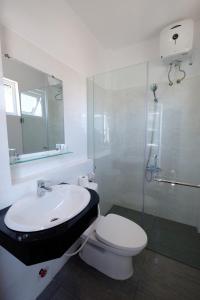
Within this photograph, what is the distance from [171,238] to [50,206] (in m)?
1.52

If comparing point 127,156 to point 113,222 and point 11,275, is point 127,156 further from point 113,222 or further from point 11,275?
point 11,275

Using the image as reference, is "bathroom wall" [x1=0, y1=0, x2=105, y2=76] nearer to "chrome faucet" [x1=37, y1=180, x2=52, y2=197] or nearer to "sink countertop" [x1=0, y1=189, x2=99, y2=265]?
"chrome faucet" [x1=37, y1=180, x2=52, y2=197]

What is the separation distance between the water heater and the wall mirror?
1288 mm

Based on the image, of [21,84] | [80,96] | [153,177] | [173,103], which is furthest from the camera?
[153,177]

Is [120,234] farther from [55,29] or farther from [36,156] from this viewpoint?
[55,29]

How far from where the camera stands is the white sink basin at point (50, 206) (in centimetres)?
82

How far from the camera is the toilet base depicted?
125cm

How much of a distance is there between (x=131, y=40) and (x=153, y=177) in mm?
1927

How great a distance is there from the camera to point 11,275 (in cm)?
95

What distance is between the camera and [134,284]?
1.24m

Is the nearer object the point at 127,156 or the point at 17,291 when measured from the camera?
the point at 17,291

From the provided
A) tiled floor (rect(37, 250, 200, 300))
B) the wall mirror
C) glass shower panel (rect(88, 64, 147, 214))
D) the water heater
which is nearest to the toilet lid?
tiled floor (rect(37, 250, 200, 300))

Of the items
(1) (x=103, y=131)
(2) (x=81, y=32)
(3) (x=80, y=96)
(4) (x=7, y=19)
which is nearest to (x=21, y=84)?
(4) (x=7, y=19)

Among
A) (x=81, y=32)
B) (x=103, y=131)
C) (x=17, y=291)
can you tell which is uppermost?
(x=81, y=32)
